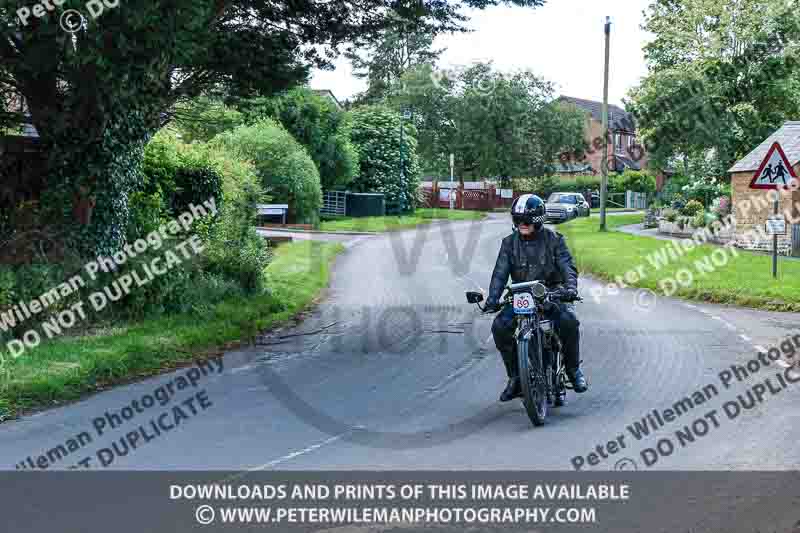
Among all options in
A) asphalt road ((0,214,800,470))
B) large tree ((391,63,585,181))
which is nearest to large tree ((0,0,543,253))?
asphalt road ((0,214,800,470))

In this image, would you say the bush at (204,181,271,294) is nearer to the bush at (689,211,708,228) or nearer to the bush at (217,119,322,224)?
the bush at (217,119,322,224)

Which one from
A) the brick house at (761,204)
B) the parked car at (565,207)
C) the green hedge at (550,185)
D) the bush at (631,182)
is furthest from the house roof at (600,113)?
the brick house at (761,204)

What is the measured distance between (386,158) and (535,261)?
153ft

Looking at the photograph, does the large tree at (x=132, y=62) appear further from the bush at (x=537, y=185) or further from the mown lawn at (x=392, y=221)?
the bush at (x=537, y=185)

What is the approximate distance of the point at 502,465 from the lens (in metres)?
6.53

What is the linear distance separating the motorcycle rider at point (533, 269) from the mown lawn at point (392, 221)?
3153 cm

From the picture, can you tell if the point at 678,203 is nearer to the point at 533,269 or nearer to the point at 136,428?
the point at 533,269

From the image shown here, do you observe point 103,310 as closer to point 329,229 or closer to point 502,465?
point 502,465

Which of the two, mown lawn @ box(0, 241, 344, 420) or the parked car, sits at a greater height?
the parked car

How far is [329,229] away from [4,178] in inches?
1041

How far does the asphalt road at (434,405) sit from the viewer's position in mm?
6895

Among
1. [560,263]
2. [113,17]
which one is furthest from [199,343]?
[560,263]

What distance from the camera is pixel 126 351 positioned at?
36.5 feet

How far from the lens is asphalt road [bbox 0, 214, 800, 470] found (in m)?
6.89
